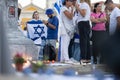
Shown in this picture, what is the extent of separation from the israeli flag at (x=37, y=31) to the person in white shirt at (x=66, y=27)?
7.45 feet

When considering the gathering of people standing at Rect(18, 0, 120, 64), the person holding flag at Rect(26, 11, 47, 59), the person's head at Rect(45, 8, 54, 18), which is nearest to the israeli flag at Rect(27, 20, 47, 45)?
the person holding flag at Rect(26, 11, 47, 59)

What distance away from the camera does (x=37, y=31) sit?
39.8ft

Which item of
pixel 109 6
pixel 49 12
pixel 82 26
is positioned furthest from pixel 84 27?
pixel 49 12

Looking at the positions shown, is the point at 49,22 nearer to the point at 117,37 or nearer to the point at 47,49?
the point at 47,49

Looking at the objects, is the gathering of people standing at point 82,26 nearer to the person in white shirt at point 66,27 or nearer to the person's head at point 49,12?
the person in white shirt at point 66,27

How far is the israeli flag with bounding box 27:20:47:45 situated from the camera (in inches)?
471

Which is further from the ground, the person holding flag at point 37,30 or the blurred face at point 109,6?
the blurred face at point 109,6

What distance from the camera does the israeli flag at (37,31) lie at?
12.0 meters

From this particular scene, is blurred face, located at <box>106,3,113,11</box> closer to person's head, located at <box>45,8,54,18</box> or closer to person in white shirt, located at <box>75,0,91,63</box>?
person in white shirt, located at <box>75,0,91,63</box>

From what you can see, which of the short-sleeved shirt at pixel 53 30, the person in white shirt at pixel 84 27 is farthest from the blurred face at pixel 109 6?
the short-sleeved shirt at pixel 53 30

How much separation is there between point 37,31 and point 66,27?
2624 millimetres

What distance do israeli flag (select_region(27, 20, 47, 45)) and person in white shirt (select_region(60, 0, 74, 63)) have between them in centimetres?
227

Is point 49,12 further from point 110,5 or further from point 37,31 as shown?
point 110,5

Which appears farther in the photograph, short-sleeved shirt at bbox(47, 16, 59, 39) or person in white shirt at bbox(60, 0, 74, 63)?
short-sleeved shirt at bbox(47, 16, 59, 39)
